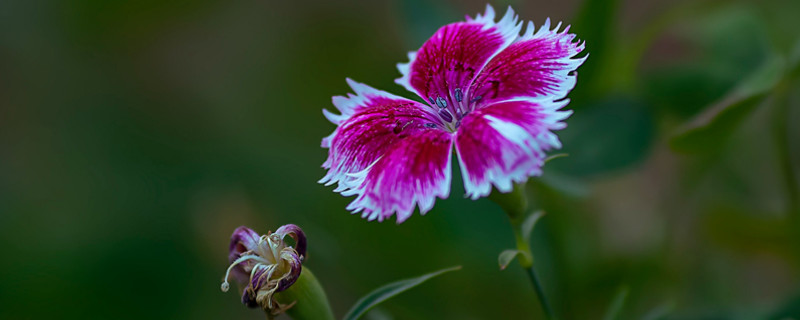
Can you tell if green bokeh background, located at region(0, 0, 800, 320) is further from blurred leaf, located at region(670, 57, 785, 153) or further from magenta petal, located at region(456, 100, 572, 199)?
magenta petal, located at region(456, 100, 572, 199)

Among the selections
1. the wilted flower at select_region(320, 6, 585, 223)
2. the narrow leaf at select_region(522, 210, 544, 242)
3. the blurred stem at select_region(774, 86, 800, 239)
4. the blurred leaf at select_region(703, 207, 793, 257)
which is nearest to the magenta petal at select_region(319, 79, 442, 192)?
the wilted flower at select_region(320, 6, 585, 223)

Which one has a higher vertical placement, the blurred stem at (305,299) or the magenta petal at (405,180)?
the magenta petal at (405,180)

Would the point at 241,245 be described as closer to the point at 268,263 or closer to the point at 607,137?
the point at 268,263

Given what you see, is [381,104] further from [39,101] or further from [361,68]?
[39,101]

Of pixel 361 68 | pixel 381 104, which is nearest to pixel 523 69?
pixel 381 104

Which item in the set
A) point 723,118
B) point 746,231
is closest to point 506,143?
point 723,118

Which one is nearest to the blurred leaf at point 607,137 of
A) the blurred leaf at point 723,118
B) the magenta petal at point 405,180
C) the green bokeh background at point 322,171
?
the green bokeh background at point 322,171

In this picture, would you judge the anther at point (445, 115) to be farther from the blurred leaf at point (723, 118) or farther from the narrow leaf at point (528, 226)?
the blurred leaf at point (723, 118)
